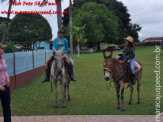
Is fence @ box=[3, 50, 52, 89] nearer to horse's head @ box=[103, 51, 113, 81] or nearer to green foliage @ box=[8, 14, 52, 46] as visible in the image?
horse's head @ box=[103, 51, 113, 81]

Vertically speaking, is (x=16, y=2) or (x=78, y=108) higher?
(x=16, y=2)

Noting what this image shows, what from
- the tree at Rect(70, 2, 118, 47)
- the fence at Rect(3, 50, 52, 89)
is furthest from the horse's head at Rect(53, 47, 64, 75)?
the tree at Rect(70, 2, 118, 47)

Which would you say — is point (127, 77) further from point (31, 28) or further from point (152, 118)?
point (31, 28)

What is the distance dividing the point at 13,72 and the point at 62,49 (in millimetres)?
6666

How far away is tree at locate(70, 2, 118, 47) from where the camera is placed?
80875 millimetres

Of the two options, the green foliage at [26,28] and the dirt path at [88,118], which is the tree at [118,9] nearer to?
the green foliage at [26,28]

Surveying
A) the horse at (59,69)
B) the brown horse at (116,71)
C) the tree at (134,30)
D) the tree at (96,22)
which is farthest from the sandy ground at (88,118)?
the tree at (134,30)

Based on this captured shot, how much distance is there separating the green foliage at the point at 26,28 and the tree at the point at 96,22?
1171 inches

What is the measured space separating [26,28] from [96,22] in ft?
120

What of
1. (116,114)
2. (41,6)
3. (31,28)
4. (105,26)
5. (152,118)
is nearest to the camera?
(152,118)

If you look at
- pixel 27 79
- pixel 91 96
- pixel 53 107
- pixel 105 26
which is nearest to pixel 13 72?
pixel 27 79

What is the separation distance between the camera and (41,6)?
2586 centimetres

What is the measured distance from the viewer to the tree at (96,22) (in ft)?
265

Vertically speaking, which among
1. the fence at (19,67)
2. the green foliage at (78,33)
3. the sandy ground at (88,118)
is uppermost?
the green foliage at (78,33)
